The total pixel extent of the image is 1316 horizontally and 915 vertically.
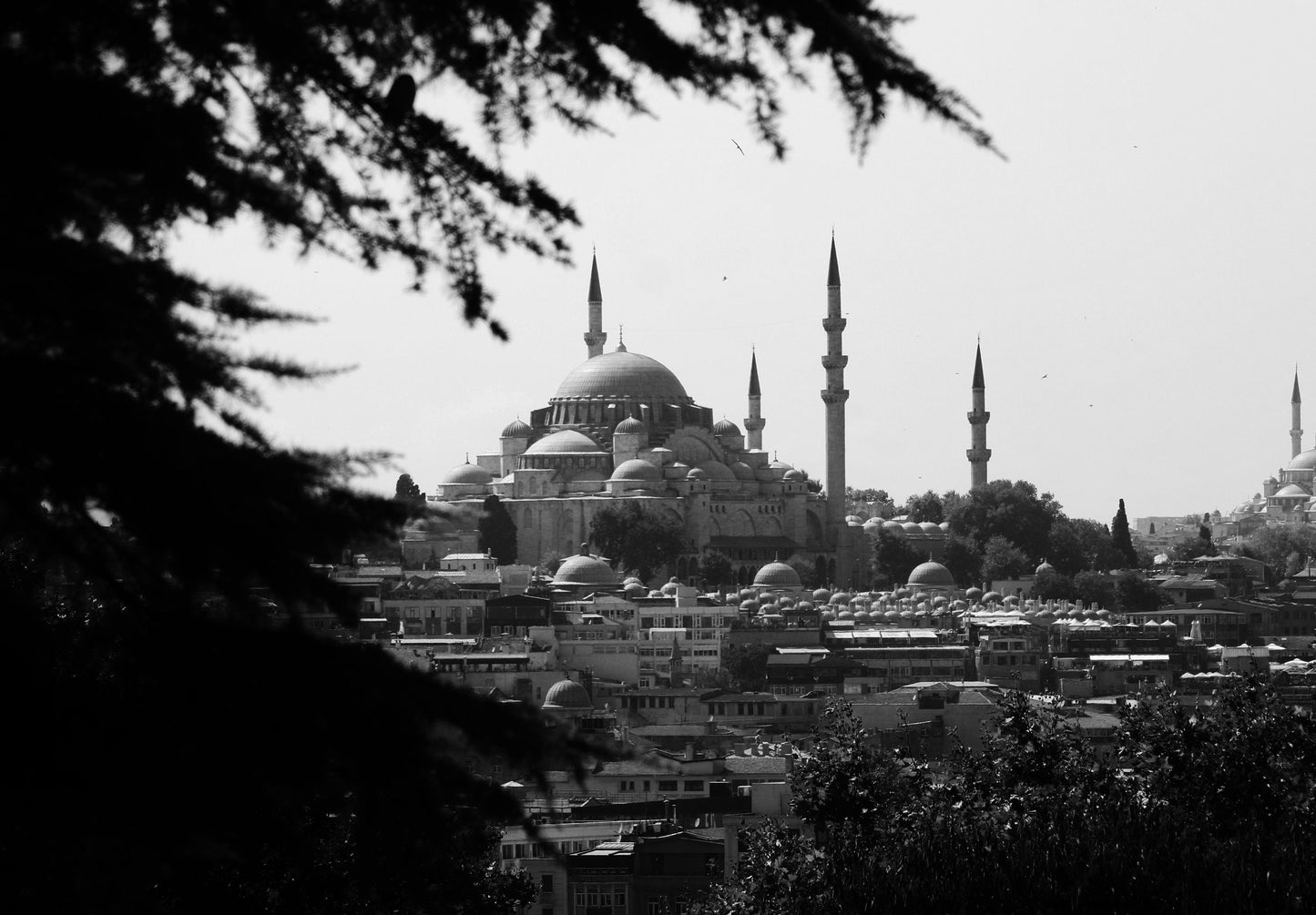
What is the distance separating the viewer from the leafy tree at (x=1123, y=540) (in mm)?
111375

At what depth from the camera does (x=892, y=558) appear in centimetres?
10131

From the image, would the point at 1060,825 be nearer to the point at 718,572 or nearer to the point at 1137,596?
the point at 718,572

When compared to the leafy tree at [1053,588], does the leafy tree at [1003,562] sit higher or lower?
→ higher

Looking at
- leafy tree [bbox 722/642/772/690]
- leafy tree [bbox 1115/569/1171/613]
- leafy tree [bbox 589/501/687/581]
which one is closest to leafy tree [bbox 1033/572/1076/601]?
leafy tree [bbox 1115/569/1171/613]

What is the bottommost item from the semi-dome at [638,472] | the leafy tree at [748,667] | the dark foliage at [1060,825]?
the dark foliage at [1060,825]

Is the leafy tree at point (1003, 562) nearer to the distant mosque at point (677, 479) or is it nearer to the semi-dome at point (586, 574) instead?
the distant mosque at point (677, 479)

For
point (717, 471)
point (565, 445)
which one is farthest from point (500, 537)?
point (717, 471)

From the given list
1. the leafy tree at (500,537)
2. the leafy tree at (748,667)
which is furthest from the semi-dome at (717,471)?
the leafy tree at (748,667)

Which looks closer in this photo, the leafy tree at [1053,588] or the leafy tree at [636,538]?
the leafy tree at [636,538]

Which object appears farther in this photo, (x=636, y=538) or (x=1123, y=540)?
(x=1123, y=540)

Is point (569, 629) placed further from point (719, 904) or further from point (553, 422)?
point (719, 904)

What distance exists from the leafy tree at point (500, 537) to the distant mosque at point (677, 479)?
2.28ft

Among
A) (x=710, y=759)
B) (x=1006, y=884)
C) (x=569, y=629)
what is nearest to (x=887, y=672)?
(x=569, y=629)

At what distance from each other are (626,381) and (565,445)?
24.7 feet
